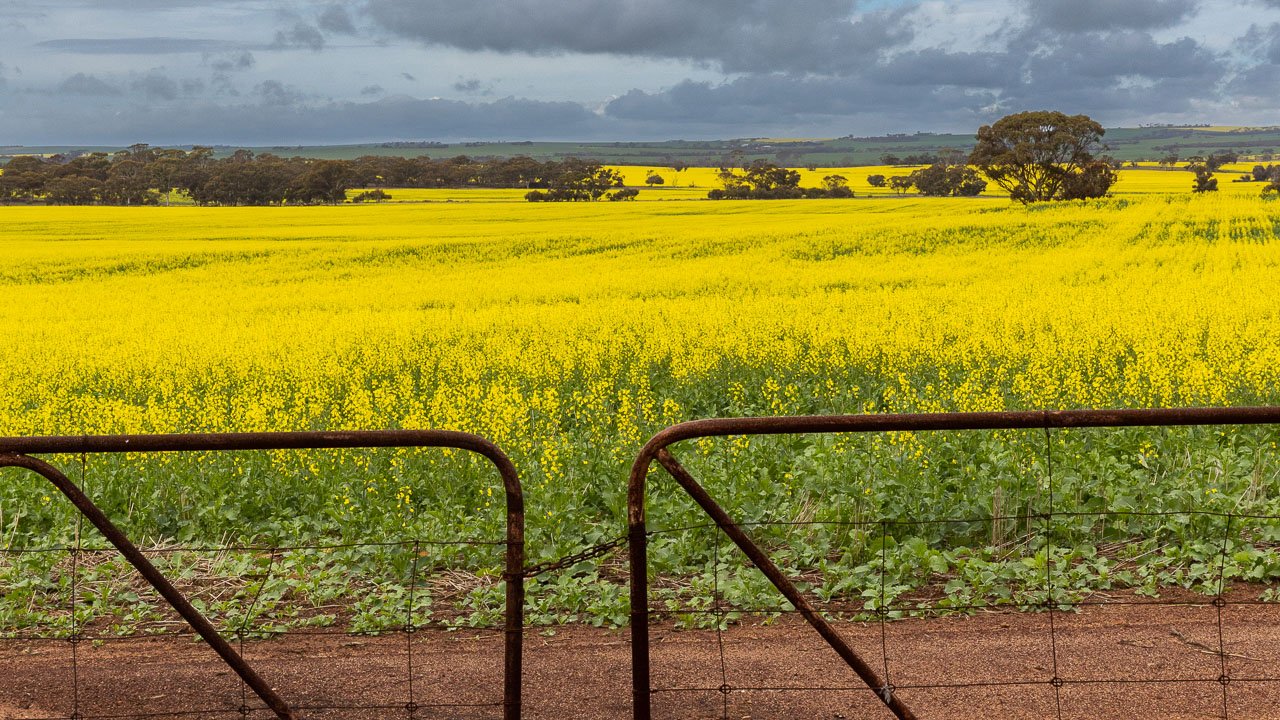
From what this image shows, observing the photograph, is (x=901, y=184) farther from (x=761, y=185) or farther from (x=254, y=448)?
(x=254, y=448)

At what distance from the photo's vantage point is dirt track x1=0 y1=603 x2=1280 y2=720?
4.92 metres

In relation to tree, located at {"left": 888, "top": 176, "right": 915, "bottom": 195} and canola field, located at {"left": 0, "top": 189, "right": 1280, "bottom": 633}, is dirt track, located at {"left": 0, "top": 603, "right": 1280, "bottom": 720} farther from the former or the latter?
tree, located at {"left": 888, "top": 176, "right": 915, "bottom": 195}

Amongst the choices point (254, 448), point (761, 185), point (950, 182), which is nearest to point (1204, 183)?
point (950, 182)

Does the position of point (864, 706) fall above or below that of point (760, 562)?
below

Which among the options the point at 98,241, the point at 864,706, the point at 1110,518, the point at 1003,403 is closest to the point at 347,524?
the point at 864,706

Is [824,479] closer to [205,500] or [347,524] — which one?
[347,524]

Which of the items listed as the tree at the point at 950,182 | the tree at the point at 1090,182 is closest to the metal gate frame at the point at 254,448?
the tree at the point at 1090,182

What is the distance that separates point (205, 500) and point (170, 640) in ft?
6.84

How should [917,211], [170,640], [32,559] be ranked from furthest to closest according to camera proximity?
→ [917,211] → [32,559] → [170,640]

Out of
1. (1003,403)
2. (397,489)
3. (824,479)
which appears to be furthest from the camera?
(1003,403)

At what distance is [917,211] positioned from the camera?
2138 inches

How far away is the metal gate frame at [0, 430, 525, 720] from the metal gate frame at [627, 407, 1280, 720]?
0.40m

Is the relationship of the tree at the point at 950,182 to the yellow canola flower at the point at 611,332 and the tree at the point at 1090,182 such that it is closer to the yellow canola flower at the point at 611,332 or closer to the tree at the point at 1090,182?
the tree at the point at 1090,182

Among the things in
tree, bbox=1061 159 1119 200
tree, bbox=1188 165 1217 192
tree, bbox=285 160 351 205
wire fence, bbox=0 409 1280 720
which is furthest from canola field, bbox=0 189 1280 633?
tree, bbox=1188 165 1217 192
